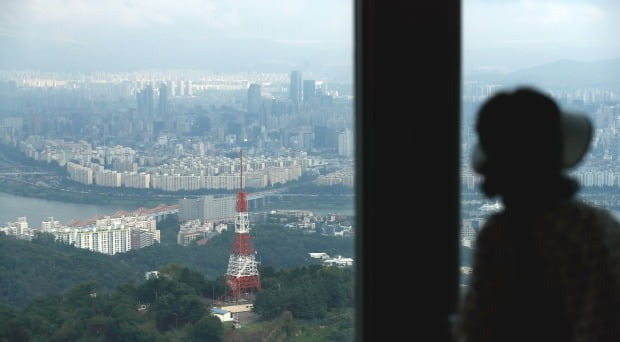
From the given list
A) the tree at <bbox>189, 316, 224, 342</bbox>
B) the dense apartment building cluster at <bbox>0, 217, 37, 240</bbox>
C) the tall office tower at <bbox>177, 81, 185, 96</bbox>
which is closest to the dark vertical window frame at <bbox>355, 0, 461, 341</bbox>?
the tree at <bbox>189, 316, 224, 342</bbox>

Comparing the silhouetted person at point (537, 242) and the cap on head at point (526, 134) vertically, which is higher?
the cap on head at point (526, 134)

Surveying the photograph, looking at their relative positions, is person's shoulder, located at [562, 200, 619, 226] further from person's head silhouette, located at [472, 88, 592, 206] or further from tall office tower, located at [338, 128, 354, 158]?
tall office tower, located at [338, 128, 354, 158]

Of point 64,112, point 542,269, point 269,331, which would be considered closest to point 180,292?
point 269,331

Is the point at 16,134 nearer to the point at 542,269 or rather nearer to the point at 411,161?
the point at 411,161

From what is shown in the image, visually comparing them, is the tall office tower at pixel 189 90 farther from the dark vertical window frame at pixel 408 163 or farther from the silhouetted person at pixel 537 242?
the silhouetted person at pixel 537 242

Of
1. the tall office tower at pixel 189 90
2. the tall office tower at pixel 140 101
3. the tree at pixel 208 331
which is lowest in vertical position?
the tree at pixel 208 331

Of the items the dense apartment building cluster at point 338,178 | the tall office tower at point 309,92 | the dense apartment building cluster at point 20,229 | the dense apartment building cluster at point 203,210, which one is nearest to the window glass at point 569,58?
the dense apartment building cluster at point 338,178

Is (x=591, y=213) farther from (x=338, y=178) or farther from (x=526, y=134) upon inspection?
(x=338, y=178)
